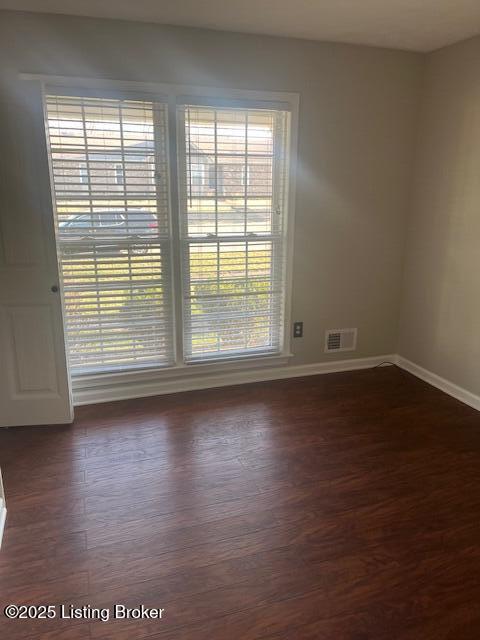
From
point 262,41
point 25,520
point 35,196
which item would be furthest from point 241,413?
point 262,41

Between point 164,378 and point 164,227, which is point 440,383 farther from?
point 164,227

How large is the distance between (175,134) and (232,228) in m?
0.73

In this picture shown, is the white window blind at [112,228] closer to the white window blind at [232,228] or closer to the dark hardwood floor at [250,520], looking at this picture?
the white window blind at [232,228]

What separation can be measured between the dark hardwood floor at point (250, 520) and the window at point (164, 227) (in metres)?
0.56

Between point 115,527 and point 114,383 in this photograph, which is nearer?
point 115,527

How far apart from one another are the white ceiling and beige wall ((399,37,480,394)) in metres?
0.32

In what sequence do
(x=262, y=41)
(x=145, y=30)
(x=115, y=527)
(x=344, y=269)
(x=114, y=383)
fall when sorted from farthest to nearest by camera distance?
(x=344, y=269) < (x=114, y=383) < (x=262, y=41) < (x=145, y=30) < (x=115, y=527)

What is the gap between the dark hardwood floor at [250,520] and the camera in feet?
5.45

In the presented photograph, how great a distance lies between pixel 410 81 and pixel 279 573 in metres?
3.42

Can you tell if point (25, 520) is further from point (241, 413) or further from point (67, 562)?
point (241, 413)

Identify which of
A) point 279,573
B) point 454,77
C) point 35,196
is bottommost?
point 279,573

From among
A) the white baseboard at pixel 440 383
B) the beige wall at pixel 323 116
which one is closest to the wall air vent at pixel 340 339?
the beige wall at pixel 323 116

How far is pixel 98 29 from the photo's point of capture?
2.70 meters

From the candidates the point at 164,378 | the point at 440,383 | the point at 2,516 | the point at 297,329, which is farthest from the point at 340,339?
the point at 2,516
